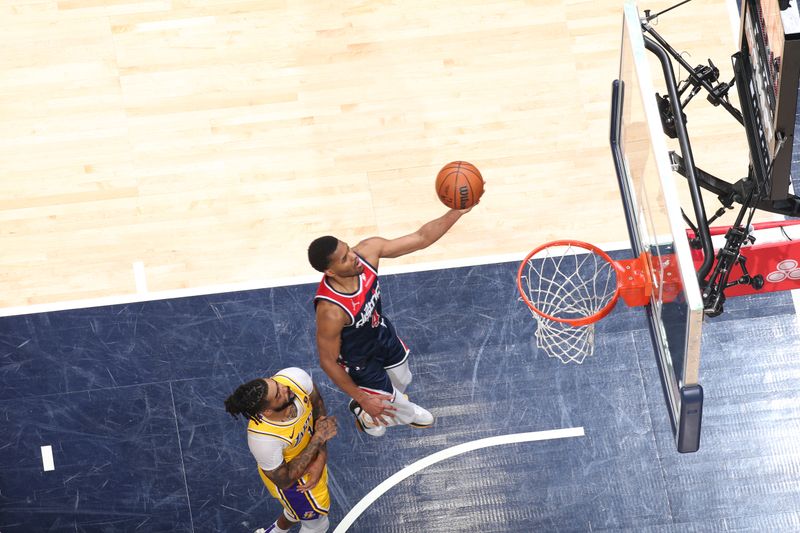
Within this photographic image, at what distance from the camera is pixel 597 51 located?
7.30 metres

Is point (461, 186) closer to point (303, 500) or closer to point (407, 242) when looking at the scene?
point (407, 242)

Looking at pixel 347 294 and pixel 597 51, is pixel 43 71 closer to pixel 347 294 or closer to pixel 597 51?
pixel 347 294

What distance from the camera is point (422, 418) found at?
6.31m

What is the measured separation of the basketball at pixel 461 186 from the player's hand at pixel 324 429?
1422mm

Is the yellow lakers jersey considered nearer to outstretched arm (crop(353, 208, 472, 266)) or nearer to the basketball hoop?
outstretched arm (crop(353, 208, 472, 266))

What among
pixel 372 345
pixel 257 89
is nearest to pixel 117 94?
pixel 257 89

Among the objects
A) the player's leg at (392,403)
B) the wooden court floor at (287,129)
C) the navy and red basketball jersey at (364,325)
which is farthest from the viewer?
the wooden court floor at (287,129)

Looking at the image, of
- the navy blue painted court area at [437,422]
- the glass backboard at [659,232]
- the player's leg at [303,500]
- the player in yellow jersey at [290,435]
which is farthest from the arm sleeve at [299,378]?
the glass backboard at [659,232]

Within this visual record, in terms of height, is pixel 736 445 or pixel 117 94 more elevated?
pixel 117 94

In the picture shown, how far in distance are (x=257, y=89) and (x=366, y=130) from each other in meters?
0.94

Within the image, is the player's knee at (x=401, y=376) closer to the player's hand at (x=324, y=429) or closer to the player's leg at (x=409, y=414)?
the player's leg at (x=409, y=414)

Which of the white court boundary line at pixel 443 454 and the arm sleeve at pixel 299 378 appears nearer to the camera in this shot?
the arm sleeve at pixel 299 378

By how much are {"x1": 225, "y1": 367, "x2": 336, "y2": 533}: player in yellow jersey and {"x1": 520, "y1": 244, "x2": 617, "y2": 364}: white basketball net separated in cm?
170

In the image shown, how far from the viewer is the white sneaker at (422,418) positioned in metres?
6.26
